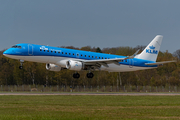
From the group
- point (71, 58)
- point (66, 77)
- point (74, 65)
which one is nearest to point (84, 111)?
point (74, 65)

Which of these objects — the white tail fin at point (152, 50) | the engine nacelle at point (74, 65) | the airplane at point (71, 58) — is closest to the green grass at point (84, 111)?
the airplane at point (71, 58)

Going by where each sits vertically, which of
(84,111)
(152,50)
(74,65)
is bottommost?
(84,111)

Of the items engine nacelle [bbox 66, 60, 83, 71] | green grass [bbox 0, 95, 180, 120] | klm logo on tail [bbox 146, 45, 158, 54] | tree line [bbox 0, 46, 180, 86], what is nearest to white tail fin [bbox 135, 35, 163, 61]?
klm logo on tail [bbox 146, 45, 158, 54]

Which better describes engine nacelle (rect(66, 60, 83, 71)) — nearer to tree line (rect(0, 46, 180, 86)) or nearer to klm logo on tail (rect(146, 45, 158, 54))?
klm logo on tail (rect(146, 45, 158, 54))

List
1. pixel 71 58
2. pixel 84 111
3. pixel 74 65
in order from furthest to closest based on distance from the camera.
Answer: pixel 71 58
pixel 74 65
pixel 84 111

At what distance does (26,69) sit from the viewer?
270 feet

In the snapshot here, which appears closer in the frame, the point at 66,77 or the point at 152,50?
the point at 152,50

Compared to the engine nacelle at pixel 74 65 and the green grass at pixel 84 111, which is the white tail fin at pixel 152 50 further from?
the green grass at pixel 84 111

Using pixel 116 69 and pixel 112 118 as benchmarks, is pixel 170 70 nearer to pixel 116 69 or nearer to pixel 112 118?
pixel 116 69

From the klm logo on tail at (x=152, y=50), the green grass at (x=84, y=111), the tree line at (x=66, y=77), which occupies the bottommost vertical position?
the green grass at (x=84, y=111)

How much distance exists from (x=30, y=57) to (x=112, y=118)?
2502 centimetres

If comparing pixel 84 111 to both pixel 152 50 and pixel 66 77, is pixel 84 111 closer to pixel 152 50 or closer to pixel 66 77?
pixel 152 50

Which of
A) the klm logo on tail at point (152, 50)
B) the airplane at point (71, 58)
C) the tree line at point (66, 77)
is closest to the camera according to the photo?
the airplane at point (71, 58)

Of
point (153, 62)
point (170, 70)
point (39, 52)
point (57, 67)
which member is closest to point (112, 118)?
point (39, 52)
